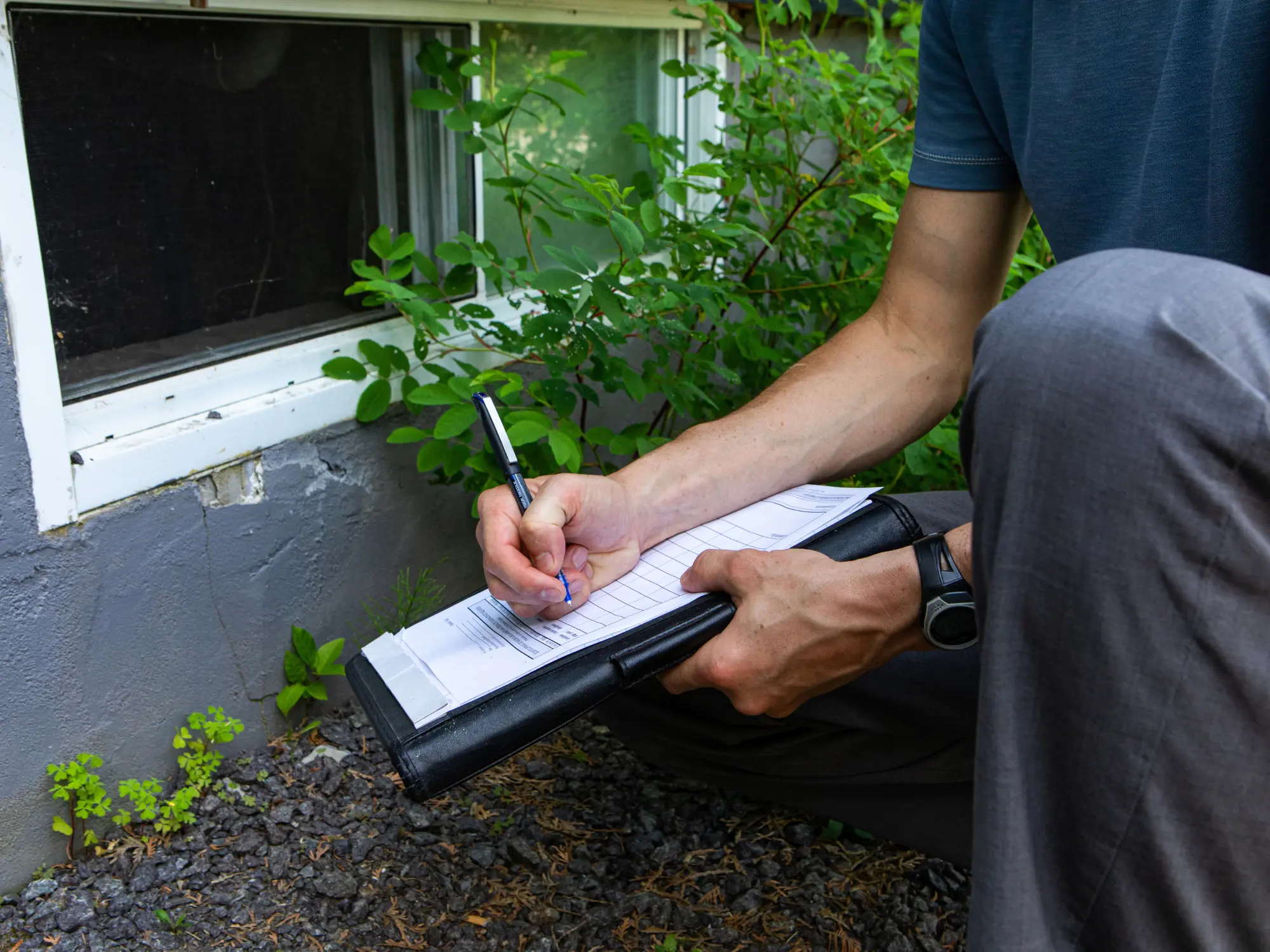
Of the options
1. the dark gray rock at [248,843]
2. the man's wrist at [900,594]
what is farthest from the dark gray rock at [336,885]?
the man's wrist at [900,594]

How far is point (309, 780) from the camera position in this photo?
6.81 ft

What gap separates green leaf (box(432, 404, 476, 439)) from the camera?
6.55 feet

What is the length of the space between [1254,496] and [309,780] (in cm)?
169

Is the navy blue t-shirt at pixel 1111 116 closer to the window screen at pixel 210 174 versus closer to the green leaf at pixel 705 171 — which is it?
the green leaf at pixel 705 171

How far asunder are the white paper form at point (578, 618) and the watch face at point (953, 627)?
0.72 ft

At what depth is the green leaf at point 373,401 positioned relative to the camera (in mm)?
2166

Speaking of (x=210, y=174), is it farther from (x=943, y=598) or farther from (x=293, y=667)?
(x=943, y=598)

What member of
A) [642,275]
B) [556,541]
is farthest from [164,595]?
[642,275]

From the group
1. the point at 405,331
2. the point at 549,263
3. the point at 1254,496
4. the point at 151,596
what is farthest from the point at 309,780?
the point at 1254,496

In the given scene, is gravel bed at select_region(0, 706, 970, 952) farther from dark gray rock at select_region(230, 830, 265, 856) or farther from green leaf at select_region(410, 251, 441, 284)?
green leaf at select_region(410, 251, 441, 284)

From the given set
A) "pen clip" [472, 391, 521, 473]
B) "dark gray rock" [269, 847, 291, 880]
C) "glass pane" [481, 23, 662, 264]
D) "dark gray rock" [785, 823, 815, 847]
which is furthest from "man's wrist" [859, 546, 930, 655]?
"glass pane" [481, 23, 662, 264]

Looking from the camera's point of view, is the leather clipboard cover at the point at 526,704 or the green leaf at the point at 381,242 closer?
the leather clipboard cover at the point at 526,704

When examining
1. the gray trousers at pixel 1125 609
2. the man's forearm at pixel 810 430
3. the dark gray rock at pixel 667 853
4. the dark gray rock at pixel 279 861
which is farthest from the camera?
the dark gray rock at pixel 667 853

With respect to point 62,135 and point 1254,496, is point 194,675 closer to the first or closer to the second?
point 62,135
